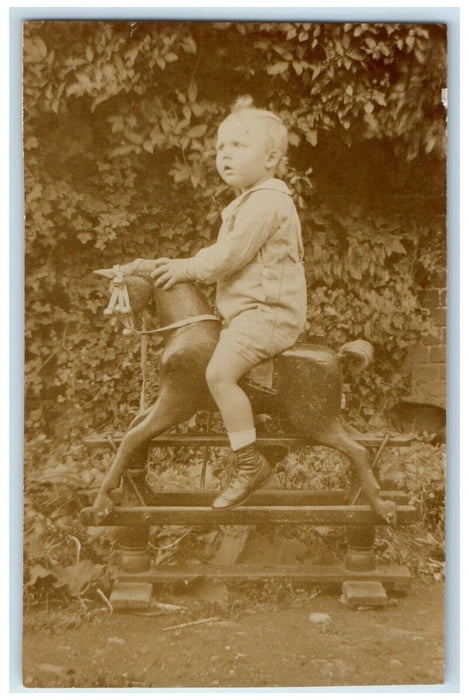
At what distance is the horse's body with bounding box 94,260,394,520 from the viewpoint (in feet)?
9.53

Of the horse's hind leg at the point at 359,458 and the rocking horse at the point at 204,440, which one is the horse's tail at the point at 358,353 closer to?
the rocking horse at the point at 204,440

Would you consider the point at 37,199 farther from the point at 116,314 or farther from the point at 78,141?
the point at 116,314

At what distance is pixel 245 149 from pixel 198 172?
20cm

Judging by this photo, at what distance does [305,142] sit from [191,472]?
136cm

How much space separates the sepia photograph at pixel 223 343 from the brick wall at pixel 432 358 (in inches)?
1.0

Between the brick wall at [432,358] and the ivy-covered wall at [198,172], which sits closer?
the ivy-covered wall at [198,172]

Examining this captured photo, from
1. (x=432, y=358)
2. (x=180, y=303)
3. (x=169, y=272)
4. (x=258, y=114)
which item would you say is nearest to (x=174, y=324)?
(x=180, y=303)

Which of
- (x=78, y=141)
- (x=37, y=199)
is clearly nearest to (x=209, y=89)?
(x=78, y=141)

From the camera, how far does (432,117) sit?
2.96 meters

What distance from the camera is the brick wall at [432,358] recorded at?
3.01 m

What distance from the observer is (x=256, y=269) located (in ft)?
9.50

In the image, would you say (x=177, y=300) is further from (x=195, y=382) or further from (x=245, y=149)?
(x=245, y=149)

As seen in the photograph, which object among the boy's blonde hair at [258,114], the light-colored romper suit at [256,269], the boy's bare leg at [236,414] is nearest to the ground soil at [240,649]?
the boy's bare leg at [236,414]

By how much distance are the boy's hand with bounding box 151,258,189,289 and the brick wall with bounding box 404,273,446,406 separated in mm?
954
